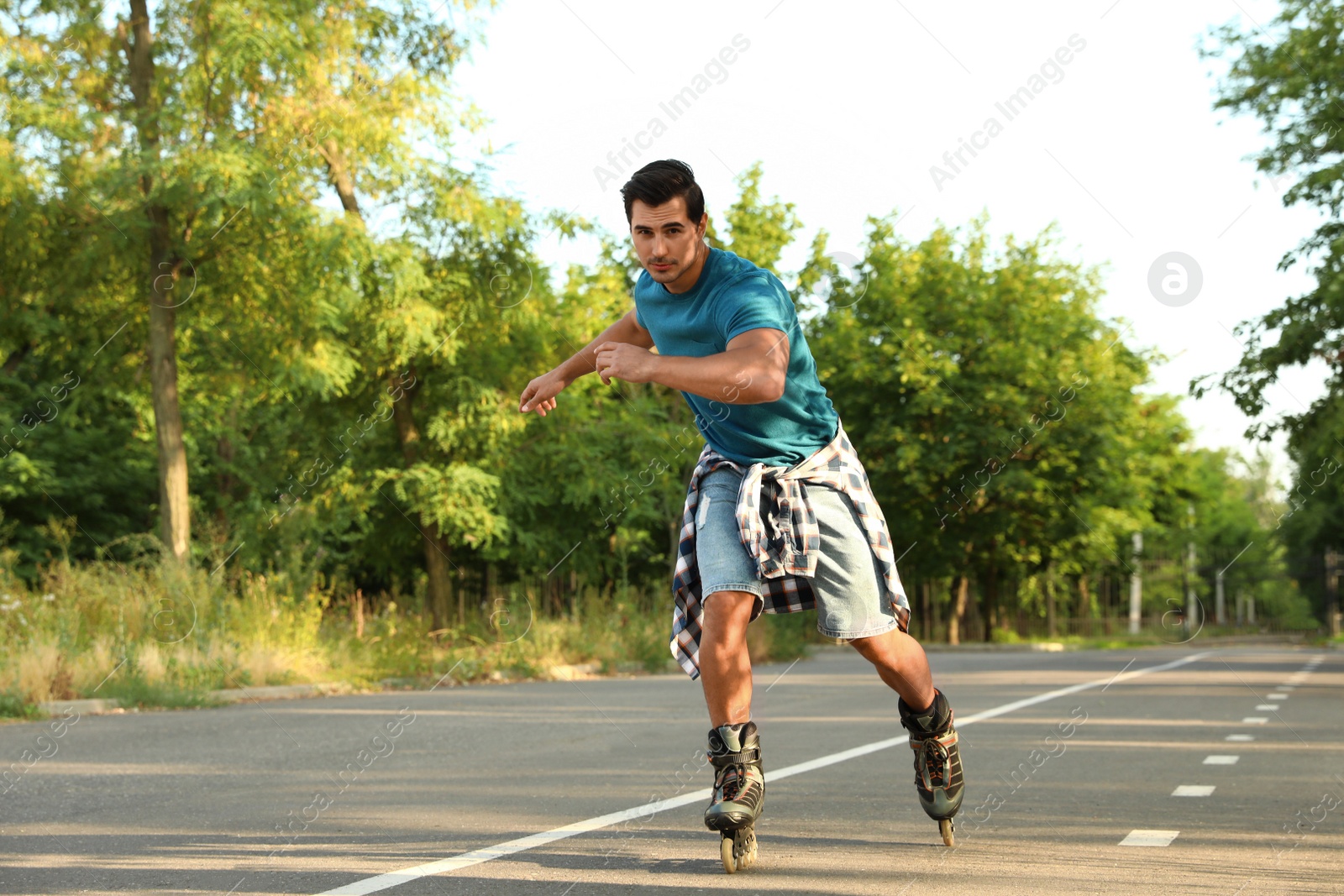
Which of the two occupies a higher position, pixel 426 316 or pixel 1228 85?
pixel 1228 85

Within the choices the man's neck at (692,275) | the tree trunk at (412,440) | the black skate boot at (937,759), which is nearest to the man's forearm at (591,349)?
the man's neck at (692,275)

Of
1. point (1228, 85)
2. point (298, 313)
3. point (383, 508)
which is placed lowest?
point (383, 508)

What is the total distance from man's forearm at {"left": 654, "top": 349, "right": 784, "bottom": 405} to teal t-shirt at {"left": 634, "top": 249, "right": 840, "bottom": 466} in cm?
22

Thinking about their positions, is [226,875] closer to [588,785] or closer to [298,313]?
[588,785]

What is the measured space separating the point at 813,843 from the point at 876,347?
3077cm

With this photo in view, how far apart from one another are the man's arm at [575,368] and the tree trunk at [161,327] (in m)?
13.5

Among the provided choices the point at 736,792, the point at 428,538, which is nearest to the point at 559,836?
the point at 736,792

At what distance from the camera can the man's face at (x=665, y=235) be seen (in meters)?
4.20

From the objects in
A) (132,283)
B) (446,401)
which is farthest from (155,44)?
(446,401)

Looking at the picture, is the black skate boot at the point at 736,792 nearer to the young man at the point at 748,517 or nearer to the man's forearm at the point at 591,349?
the young man at the point at 748,517

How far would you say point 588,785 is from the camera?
647cm

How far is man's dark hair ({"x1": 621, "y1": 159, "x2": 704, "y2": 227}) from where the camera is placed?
13.7ft

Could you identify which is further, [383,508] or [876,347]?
[876,347]

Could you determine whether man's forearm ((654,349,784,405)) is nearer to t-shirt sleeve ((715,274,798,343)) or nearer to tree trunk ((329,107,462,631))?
t-shirt sleeve ((715,274,798,343))
